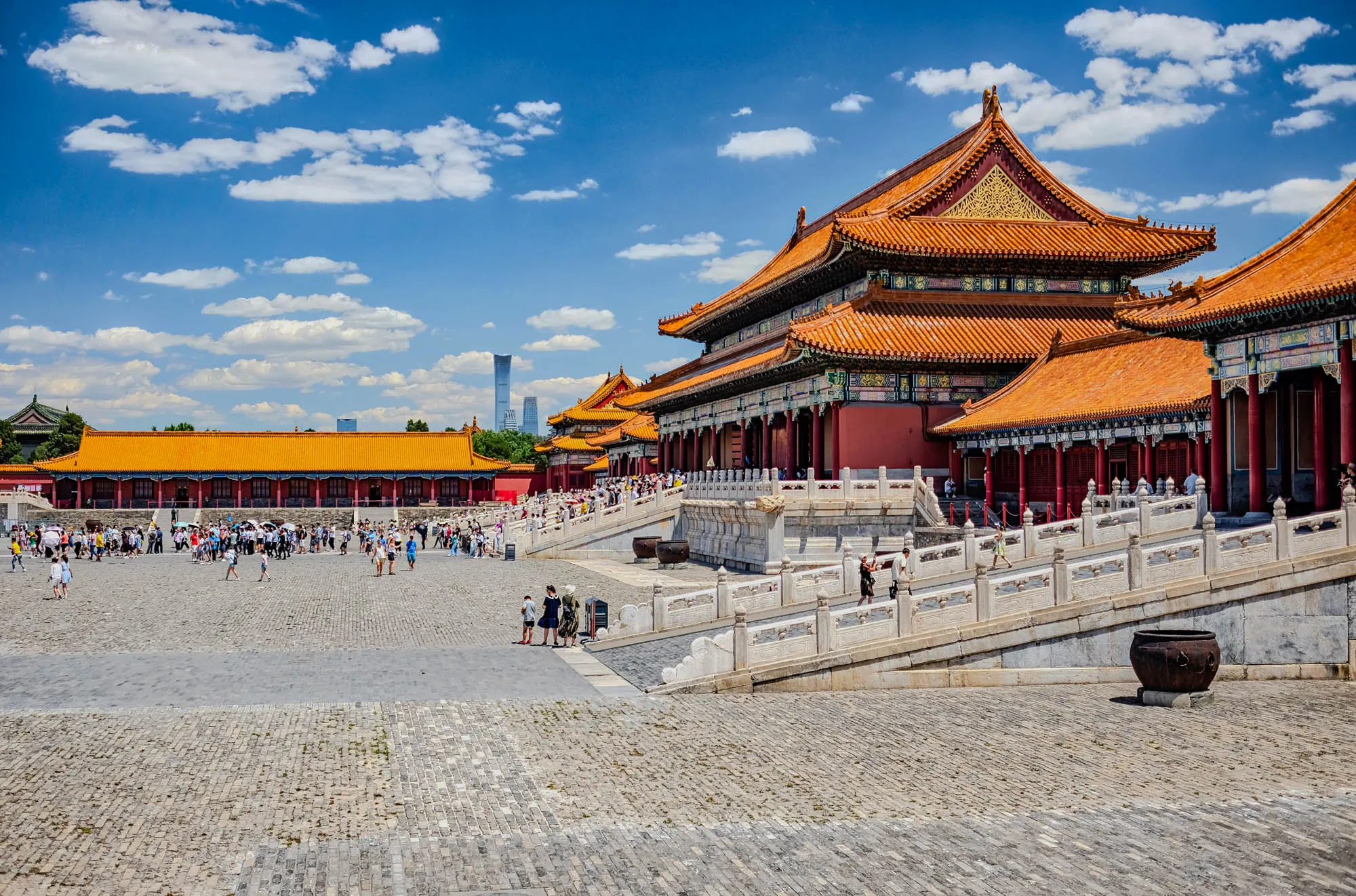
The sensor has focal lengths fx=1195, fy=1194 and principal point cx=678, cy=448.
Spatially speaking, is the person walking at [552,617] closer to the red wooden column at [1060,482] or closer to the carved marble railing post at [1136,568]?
the carved marble railing post at [1136,568]

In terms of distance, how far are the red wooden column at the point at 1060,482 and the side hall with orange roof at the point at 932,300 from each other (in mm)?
6243

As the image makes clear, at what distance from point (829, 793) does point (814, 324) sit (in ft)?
92.5

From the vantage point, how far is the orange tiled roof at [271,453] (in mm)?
88750

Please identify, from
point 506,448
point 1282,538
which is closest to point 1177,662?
point 1282,538

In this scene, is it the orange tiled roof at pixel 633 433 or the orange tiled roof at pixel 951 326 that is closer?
the orange tiled roof at pixel 951 326

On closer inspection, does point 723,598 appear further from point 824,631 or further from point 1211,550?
point 1211,550

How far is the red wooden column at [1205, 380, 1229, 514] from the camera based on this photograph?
26.8 metres

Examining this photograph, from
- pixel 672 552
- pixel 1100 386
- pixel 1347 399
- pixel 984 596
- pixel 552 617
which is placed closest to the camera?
pixel 984 596

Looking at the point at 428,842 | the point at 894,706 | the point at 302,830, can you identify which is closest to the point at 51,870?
the point at 302,830

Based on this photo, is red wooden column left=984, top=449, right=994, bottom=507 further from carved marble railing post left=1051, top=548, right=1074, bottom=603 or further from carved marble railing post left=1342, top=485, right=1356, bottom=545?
carved marble railing post left=1051, top=548, right=1074, bottom=603

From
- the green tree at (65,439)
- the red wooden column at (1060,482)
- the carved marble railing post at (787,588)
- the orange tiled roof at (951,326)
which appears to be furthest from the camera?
the green tree at (65,439)

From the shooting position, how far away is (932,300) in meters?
42.3

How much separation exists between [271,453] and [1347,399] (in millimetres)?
81500

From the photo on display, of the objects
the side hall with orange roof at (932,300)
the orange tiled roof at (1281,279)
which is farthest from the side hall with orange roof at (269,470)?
the orange tiled roof at (1281,279)
